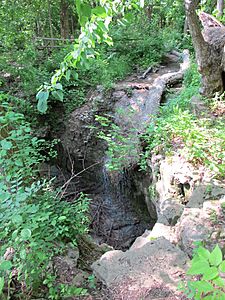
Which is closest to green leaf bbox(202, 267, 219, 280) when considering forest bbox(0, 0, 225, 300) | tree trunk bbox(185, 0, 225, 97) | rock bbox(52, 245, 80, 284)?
forest bbox(0, 0, 225, 300)

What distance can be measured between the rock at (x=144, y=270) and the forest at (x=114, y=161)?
0.01 metres

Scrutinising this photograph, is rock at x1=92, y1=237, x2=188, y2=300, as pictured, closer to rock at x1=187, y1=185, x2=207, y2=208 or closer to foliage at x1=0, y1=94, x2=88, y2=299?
foliage at x1=0, y1=94, x2=88, y2=299

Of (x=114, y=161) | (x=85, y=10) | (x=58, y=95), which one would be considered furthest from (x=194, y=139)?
(x=85, y=10)

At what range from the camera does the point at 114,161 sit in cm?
533

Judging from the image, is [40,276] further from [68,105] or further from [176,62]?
[176,62]

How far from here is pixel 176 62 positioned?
34.4 ft

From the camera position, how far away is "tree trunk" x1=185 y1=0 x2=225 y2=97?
16.0 feet

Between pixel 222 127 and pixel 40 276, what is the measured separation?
326cm

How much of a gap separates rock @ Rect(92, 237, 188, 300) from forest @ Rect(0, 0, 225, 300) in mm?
11

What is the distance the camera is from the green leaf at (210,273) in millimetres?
1003

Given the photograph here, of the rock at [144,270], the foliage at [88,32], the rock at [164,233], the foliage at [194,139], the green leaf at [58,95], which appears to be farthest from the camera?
the foliage at [194,139]

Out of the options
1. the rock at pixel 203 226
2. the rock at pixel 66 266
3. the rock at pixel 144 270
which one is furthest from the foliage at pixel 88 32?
the rock at pixel 66 266

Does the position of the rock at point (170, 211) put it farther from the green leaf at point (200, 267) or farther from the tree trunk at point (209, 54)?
the tree trunk at point (209, 54)

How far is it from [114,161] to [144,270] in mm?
3038
